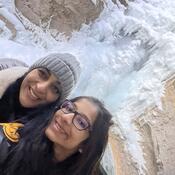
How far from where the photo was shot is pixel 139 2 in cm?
321

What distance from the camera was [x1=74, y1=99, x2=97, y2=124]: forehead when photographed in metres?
1.30

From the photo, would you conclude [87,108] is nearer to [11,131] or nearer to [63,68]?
[11,131]

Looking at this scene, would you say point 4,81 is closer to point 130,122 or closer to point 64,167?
point 64,167

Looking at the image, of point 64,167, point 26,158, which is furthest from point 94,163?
point 26,158

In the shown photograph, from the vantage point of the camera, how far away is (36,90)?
1.51 m

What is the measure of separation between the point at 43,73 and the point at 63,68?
0.29 ft

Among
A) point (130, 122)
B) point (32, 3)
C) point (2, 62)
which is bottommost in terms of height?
point (130, 122)

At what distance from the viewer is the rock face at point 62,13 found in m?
2.99

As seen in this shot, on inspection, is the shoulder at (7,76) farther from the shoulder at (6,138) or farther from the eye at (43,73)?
the shoulder at (6,138)

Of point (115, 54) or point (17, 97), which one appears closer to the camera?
point (17, 97)

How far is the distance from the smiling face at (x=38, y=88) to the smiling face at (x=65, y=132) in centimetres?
24

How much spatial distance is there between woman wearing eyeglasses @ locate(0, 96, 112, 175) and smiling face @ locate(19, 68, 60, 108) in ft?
0.67

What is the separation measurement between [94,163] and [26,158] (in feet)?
0.65

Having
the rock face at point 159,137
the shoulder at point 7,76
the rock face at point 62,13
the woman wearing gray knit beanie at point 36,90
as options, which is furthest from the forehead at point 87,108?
the rock face at point 62,13
